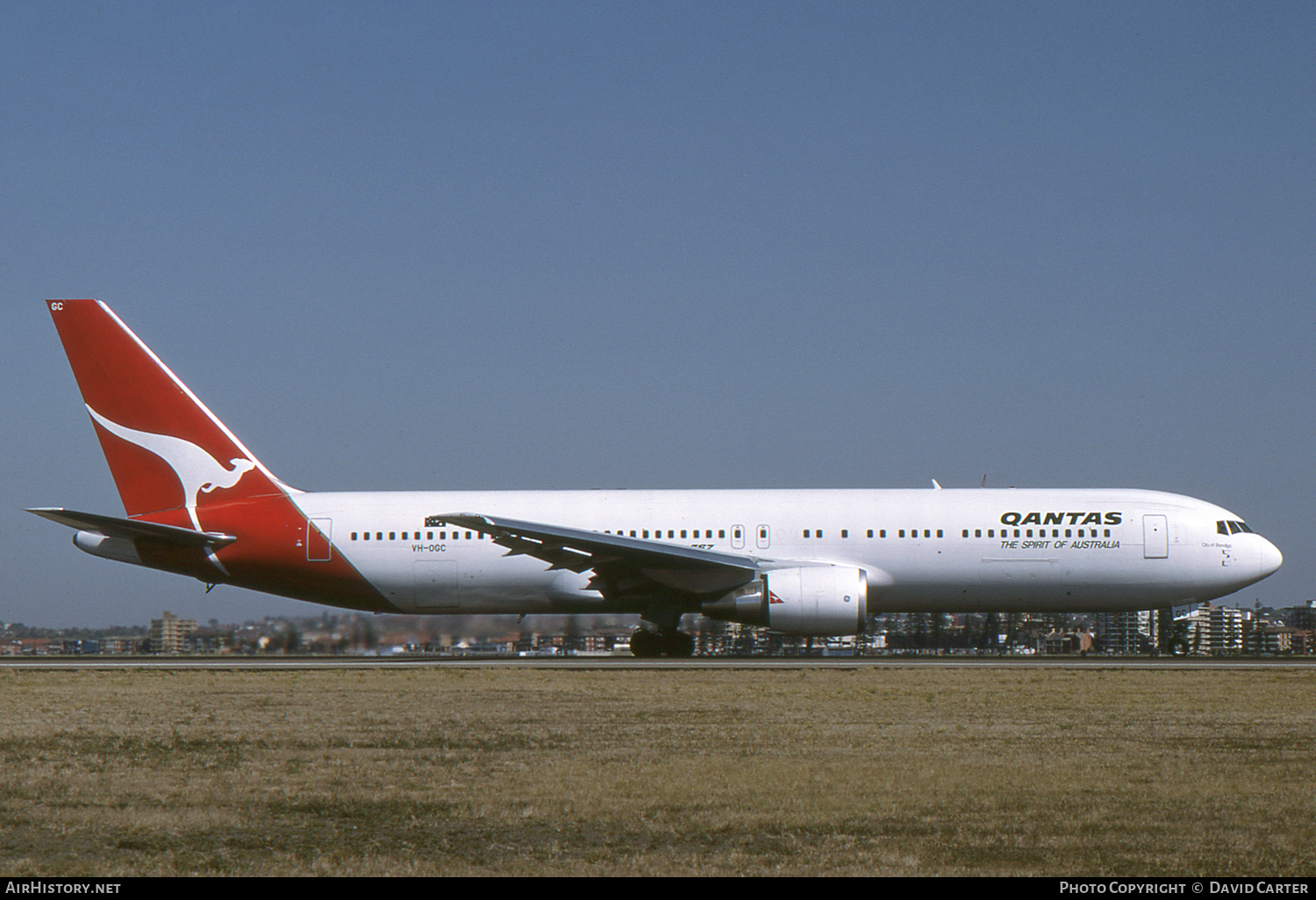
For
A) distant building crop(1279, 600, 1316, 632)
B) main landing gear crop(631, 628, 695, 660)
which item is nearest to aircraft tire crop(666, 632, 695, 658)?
main landing gear crop(631, 628, 695, 660)

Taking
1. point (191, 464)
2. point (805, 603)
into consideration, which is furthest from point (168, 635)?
point (805, 603)

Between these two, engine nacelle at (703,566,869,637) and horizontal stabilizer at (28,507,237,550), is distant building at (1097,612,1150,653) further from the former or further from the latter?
horizontal stabilizer at (28,507,237,550)

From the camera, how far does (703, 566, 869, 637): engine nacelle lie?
24031 mm

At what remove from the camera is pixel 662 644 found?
1027 inches

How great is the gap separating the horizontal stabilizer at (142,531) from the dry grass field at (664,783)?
9.01 metres

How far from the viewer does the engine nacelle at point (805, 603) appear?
2403cm

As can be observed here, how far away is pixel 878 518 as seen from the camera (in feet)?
84.3

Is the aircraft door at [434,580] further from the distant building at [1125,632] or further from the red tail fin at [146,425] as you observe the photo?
the distant building at [1125,632]

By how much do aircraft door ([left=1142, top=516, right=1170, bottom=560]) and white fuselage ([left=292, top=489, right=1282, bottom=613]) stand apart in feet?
0.08

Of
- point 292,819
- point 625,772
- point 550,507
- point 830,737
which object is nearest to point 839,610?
point 550,507

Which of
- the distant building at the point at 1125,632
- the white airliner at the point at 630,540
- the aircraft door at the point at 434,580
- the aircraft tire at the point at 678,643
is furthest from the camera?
the distant building at the point at 1125,632

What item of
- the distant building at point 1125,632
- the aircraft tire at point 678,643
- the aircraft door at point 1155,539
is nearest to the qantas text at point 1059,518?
→ the aircraft door at point 1155,539
